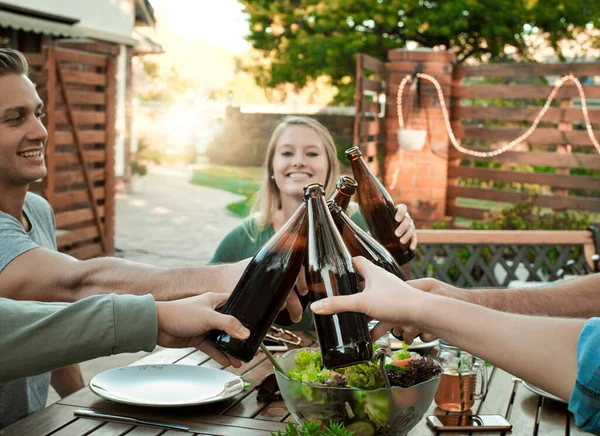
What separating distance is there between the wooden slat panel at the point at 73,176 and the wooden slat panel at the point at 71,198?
0.35 feet

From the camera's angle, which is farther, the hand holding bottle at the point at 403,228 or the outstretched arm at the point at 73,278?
the hand holding bottle at the point at 403,228

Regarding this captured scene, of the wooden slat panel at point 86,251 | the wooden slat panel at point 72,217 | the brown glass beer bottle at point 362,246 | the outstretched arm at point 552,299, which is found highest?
the brown glass beer bottle at point 362,246

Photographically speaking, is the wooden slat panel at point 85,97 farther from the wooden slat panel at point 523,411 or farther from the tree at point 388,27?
the wooden slat panel at point 523,411

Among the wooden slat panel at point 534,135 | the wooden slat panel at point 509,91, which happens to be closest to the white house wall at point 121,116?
the wooden slat panel at point 534,135

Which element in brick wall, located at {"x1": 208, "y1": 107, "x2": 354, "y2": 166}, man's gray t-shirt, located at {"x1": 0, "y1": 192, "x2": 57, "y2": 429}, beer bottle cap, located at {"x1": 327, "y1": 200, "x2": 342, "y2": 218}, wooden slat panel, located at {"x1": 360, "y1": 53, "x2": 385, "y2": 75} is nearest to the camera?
beer bottle cap, located at {"x1": 327, "y1": 200, "x2": 342, "y2": 218}

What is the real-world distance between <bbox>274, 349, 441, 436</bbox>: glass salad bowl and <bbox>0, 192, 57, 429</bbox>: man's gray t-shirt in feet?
2.90

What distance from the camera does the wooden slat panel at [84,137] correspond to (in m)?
7.27

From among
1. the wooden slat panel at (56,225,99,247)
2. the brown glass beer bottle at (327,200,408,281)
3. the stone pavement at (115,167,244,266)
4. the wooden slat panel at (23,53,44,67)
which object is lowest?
the stone pavement at (115,167,244,266)

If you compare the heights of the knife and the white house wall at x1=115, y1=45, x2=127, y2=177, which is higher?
the white house wall at x1=115, y1=45, x2=127, y2=177

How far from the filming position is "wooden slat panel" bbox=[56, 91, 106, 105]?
24.3ft

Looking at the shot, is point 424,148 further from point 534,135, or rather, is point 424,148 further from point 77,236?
point 77,236

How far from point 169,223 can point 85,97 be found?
147 inches

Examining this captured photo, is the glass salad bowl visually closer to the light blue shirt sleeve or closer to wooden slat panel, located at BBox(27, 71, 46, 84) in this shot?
the light blue shirt sleeve

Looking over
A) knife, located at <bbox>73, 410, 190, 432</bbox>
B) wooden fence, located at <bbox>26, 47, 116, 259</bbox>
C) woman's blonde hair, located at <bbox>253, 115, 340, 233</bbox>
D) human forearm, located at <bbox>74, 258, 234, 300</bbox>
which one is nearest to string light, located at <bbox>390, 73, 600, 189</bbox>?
wooden fence, located at <bbox>26, 47, 116, 259</bbox>
